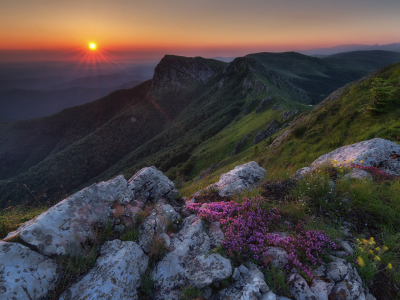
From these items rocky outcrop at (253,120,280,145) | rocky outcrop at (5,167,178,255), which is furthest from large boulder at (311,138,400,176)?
rocky outcrop at (253,120,280,145)

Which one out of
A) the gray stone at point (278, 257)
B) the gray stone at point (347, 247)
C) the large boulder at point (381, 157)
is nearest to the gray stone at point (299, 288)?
the gray stone at point (278, 257)

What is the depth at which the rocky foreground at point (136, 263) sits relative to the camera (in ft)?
11.0

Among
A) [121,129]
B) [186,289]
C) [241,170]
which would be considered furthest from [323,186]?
[121,129]

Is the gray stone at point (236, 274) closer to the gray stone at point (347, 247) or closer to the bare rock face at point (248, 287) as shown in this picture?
the bare rock face at point (248, 287)

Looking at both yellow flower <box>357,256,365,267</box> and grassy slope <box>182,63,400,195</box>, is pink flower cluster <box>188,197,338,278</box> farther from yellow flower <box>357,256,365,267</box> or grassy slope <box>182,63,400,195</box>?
grassy slope <box>182,63,400,195</box>

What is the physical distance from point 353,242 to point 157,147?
129969 mm

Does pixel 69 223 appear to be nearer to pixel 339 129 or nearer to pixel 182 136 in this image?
pixel 339 129

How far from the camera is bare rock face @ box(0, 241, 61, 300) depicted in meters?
3.29

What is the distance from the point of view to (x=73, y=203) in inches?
194

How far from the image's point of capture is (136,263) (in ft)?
13.4

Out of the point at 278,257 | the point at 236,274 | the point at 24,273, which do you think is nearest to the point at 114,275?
the point at 24,273

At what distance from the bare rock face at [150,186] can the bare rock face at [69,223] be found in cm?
131

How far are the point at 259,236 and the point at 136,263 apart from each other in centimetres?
294

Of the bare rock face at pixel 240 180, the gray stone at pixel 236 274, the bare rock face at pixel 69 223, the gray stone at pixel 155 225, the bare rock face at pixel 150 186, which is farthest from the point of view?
the bare rock face at pixel 150 186
